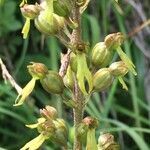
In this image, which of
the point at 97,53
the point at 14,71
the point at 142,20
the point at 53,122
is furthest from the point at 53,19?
the point at 142,20

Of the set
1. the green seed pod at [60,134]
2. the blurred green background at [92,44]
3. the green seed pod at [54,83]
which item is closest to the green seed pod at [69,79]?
the green seed pod at [54,83]

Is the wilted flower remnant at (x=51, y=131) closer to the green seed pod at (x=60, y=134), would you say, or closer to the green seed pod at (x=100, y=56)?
the green seed pod at (x=60, y=134)

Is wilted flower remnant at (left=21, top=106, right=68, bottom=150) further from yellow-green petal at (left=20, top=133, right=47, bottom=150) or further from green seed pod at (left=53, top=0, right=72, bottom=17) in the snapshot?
green seed pod at (left=53, top=0, right=72, bottom=17)

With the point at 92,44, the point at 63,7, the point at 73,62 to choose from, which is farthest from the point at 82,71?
the point at 92,44

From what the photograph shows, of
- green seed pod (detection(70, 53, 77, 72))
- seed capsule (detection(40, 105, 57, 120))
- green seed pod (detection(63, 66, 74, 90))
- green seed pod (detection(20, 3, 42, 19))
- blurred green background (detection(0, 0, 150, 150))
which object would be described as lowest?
blurred green background (detection(0, 0, 150, 150))

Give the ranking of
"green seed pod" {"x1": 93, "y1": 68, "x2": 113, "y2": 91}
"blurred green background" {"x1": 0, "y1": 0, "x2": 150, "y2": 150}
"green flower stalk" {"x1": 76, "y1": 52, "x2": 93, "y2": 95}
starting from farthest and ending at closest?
"blurred green background" {"x1": 0, "y1": 0, "x2": 150, "y2": 150} → "green seed pod" {"x1": 93, "y1": 68, "x2": 113, "y2": 91} → "green flower stalk" {"x1": 76, "y1": 52, "x2": 93, "y2": 95}

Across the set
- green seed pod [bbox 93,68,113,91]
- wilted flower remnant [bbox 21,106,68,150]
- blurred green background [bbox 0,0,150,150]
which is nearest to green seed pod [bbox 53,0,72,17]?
green seed pod [bbox 93,68,113,91]

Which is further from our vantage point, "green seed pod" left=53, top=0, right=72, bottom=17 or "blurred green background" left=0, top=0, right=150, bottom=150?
"blurred green background" left=0, top=0, right=150, bottom=150
